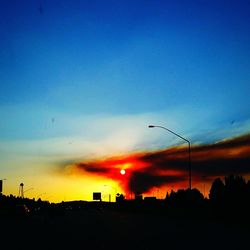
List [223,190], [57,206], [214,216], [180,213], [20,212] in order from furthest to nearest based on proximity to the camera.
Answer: [223,190] < [57,206] < [180,213] < [20,212] < [214,216]

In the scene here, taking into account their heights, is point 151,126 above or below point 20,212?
above

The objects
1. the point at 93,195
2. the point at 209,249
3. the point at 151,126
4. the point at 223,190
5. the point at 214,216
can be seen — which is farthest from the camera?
the point at 223,190

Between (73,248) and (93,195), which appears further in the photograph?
(93,195)

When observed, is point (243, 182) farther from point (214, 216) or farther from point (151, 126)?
point (151, 126)

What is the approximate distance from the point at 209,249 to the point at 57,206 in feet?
231

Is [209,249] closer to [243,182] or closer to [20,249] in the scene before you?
[20,249]

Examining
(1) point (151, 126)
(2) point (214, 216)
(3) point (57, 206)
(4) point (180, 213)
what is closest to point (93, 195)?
(3) point (57, 206)

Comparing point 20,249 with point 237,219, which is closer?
point 20,249

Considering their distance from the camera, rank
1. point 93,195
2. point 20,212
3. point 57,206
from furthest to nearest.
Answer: point 93,195 → point 57,206 → point 20,212

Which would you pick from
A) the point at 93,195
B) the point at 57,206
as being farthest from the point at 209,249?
the point at 93,195

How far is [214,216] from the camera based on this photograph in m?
59.6

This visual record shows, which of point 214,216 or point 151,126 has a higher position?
point 151,126

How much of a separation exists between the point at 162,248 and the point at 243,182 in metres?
168

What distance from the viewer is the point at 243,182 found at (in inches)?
7146
